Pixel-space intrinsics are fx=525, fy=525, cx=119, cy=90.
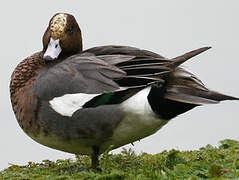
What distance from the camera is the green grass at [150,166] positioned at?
431 cm

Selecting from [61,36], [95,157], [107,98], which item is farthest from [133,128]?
[61,36]

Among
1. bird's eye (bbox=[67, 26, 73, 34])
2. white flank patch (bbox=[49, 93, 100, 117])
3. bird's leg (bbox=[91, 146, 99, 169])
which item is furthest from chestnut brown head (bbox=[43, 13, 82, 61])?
bird's leg (bbox=[91, 146, 99, 169])

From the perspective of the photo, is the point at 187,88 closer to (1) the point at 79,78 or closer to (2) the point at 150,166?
(2) the point at 150,166

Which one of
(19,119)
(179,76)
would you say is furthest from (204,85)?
(19,119)

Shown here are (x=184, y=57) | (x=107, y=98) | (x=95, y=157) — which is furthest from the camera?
(x=95, y=157)

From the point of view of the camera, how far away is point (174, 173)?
14.5 ft

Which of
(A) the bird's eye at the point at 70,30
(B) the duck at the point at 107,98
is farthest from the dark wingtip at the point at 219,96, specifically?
(A) the bird's eye at the point at 70,30

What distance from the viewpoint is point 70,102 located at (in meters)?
4.65

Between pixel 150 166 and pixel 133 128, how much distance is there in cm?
53

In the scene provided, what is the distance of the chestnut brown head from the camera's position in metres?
5.45

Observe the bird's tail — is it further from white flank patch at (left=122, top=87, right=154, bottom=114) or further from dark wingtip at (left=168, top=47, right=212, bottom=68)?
white flank patch at (left=122, top=87, right=154, bottom=114)

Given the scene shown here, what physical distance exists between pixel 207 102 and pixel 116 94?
0.79m

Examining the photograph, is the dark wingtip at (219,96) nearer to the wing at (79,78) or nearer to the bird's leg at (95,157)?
the wing at (79,78)

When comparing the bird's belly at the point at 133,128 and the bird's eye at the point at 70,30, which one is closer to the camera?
the bird's belly at the point at 133,128
